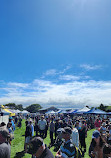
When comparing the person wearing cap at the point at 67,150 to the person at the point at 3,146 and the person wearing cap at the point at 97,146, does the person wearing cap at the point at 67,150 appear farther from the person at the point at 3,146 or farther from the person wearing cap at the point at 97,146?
the person at the point at 3,146

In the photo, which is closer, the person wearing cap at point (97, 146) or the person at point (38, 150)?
the person at point (38, 150)

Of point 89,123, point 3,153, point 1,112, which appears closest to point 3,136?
point 3,153

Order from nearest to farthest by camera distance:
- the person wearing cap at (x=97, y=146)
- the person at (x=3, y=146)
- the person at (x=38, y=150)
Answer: the person at (x=38, y=150), the person at (x=3, y=146), the person wearing cap at (x=97, y=146)

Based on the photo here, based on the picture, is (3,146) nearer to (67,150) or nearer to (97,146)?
(67,150)

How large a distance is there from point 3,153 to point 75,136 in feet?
13.7

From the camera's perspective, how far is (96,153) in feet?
10.8

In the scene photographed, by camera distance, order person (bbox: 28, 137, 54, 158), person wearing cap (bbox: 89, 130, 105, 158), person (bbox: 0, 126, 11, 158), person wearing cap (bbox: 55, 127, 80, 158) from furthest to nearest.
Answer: person wearing cap (bbox: 89, 130, 105, 158) → person wearing cap (bbox: 55, 127, 80, 158) → person (bbox: 0, 126, 11, 158) → person (bbox: 28, 137, 54, 158)

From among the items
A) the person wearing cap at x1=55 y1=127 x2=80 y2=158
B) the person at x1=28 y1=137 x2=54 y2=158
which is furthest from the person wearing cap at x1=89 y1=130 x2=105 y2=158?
the person at x1=28 y1=137 x2=54 y2=158

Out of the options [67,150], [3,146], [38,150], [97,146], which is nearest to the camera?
[38,150]

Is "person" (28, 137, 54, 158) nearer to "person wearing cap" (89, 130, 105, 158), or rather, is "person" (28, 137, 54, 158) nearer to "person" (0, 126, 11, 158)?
"person" (0, 126, 11, 158)

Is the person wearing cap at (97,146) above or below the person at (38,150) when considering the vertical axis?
below

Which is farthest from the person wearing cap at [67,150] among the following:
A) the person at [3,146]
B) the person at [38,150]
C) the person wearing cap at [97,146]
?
the person at [3,146]

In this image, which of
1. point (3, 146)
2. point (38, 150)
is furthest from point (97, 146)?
point (3, 146)

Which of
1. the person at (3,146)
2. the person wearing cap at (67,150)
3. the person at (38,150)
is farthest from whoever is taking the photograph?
the person wearing cap at (67,150)
